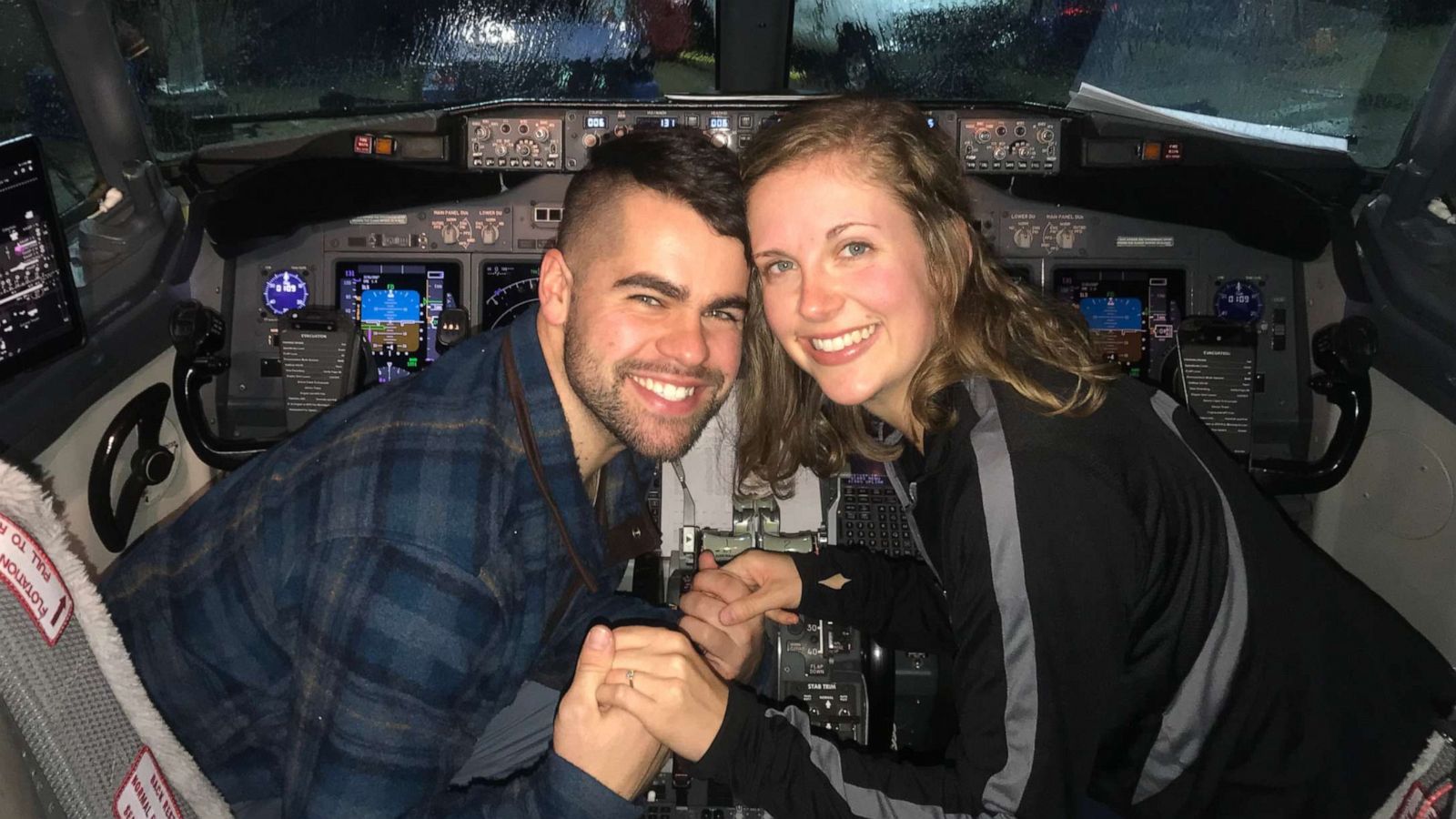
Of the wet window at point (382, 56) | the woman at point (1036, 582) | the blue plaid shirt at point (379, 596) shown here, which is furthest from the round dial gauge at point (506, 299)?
the woman at point (1036, 582)

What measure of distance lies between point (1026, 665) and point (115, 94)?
224cm

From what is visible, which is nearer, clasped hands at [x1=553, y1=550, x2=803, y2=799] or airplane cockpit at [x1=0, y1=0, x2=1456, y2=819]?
clasped hands at [x1=553, y1=550, x2=803, y2=799]

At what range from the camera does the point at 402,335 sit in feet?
7.54

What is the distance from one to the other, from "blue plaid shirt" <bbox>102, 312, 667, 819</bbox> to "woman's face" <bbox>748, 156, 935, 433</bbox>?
0.34 meters

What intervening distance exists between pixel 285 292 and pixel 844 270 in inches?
62.2

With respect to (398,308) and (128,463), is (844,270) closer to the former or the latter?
(398,308)

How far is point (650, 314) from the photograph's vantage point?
130 cm

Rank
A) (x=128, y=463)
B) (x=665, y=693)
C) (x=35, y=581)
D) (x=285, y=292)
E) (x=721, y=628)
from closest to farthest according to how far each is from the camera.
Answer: (x=35, y=581) → (x=665, y=693) → (x=721, y=628) → (x=128, y=463) → (x=285, y=292)

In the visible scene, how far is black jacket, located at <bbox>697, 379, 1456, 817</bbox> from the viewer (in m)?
1.02

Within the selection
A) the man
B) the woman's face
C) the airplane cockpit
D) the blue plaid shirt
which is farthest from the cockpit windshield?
the blue plaid shirt

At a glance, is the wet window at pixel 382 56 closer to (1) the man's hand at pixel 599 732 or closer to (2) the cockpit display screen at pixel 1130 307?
(2) the cockpit display screen at pixel 1130 307

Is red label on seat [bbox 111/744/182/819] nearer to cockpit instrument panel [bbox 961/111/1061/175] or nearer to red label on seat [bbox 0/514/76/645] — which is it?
red label on seat [bbox 0/514/76/645]

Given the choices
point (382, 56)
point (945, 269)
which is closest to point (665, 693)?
point (945, 269)

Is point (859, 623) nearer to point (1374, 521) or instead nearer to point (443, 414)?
point (443, 414)
